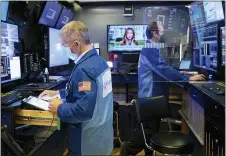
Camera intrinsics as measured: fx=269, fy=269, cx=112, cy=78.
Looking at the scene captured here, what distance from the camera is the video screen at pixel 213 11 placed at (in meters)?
2.86

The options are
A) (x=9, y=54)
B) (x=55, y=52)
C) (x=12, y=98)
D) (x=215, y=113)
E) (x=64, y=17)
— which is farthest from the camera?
(x=64, y=17)

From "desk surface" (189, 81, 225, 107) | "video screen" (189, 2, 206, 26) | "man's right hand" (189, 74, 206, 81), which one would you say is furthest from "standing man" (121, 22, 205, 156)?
"video screen" (189, 2, 206, 26)

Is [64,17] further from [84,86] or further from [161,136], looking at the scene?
[84,86]

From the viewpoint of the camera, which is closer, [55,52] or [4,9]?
[4,9]

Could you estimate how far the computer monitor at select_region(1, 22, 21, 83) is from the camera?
2.41 metres

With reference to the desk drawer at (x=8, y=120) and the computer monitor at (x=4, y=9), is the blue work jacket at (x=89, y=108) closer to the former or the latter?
the desk drawer at (x=8, y=120)

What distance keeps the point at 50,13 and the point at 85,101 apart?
8.19 ft

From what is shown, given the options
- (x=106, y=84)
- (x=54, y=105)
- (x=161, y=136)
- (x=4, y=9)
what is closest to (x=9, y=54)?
(x=4, y=9)

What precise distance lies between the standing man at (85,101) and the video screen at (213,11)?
1.77 metres

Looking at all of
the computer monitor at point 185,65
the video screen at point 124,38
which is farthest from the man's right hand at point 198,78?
the video screen at point 124,38

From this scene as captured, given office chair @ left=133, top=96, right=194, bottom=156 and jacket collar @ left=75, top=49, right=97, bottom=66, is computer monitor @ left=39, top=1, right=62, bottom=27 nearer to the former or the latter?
office chair @ left=133, top=96, right=194, bottom=156

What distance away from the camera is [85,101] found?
1.48m

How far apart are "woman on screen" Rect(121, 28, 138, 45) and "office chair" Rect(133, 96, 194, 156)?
2129 mm

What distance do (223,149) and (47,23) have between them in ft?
9.03
